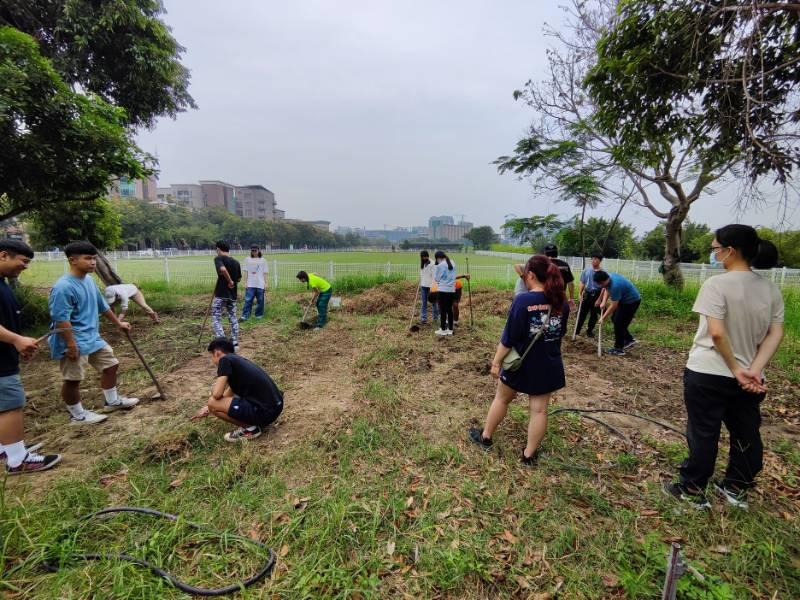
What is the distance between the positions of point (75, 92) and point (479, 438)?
7.35 meters

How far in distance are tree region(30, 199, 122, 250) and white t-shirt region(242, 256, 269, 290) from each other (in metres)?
4.98

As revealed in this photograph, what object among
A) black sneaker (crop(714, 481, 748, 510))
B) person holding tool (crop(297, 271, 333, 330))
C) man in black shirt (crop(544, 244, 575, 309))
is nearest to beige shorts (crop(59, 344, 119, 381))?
person holding tool (crop(297, 271, 333, 330))

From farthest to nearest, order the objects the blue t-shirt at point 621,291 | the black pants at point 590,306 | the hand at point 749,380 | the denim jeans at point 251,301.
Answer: the denim jeans at point 251,301 → the black pants at point 590,306 → the blue t-shirt at point 621,291 → the hand at point 749,380

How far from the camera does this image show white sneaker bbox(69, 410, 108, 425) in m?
3.50

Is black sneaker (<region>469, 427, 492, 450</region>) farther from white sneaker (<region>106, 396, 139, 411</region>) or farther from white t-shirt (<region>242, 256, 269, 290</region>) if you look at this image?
→ white t-shirt (<region>242, 256, 269, 290</region>)

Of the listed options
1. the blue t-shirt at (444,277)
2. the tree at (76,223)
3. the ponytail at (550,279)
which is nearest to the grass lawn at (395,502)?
the ponytail at (550,279)

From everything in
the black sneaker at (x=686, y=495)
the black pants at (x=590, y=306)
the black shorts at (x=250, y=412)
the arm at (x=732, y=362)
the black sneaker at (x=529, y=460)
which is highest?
the arm at (x=732, y=362)

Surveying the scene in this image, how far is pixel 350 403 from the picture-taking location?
3998 mm

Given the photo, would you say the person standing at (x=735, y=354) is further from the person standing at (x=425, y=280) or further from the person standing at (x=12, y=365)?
the person standing at (x=425, y=280)

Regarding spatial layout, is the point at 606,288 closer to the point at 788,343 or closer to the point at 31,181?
the point at 788,343

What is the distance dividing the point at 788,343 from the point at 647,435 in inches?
213

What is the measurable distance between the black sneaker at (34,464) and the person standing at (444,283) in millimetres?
5363

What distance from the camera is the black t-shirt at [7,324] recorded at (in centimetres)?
246

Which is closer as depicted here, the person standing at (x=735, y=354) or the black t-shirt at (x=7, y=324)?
the person standing at (x=735, y=354)
